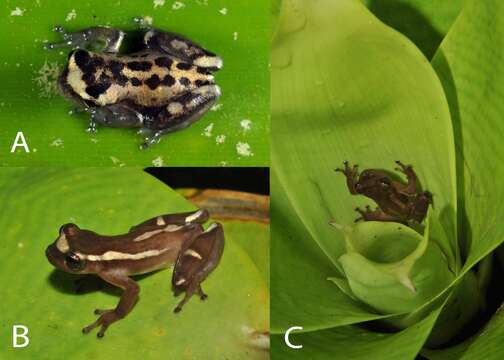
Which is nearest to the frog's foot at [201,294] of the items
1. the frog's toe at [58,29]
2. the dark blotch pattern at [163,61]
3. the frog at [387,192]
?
the frog at [387,192]

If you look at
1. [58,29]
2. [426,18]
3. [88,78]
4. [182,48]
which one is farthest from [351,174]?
[58,29]

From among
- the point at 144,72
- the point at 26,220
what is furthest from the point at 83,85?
the point at 26,220

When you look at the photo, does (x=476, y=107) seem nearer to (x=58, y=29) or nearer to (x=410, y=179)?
(x=410, y=179)

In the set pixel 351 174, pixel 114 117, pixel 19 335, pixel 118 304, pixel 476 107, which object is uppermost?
pixel 476 107

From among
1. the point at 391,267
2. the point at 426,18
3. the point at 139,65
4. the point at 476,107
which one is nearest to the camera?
the point at 391,267

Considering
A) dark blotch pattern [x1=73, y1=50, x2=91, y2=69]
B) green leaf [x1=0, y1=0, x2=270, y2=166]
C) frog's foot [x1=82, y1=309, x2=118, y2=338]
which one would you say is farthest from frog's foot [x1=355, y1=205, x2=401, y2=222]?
dark blotch pattern [x1=73, y1=50, x2=91, y2=69]

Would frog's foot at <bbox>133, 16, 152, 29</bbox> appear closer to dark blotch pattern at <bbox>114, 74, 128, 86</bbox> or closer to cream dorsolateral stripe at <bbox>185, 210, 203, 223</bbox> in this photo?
dark blotch pattern at <bbox>114, 74, 128, 86</bbox>
